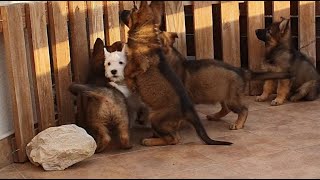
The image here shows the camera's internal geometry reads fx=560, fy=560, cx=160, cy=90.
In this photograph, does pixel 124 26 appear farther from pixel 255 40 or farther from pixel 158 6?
pixel 255 40

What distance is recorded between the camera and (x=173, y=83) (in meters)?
4.32

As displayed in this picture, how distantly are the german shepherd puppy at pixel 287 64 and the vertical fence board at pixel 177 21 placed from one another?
2.56ft

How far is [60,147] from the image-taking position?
3.92 metres

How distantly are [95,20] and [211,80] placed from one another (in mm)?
1126

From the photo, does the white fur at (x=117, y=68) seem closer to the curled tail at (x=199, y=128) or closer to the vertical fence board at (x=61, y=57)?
the vertical fence board at (x=61, y=57)

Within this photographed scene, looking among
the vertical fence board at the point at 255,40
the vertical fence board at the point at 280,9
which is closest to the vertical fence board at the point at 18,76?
the vertical fence board at the point at 255,40

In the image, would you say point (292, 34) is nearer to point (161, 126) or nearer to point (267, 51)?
point (267, 51)

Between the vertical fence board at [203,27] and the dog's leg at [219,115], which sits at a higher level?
the vertical fence board at [203,27]

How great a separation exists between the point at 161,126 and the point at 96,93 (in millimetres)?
566

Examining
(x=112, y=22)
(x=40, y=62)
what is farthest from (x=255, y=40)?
(x=40, y=62)

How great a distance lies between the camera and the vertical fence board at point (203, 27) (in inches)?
227

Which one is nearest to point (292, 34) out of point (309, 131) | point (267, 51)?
point (267, 51)

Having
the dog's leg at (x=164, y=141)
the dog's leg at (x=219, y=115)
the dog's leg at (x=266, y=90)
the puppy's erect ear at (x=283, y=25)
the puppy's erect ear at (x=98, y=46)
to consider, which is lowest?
the dog's leg at (x=164, y=141)

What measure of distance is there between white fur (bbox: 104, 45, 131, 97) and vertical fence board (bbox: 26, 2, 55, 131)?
0.47 m
